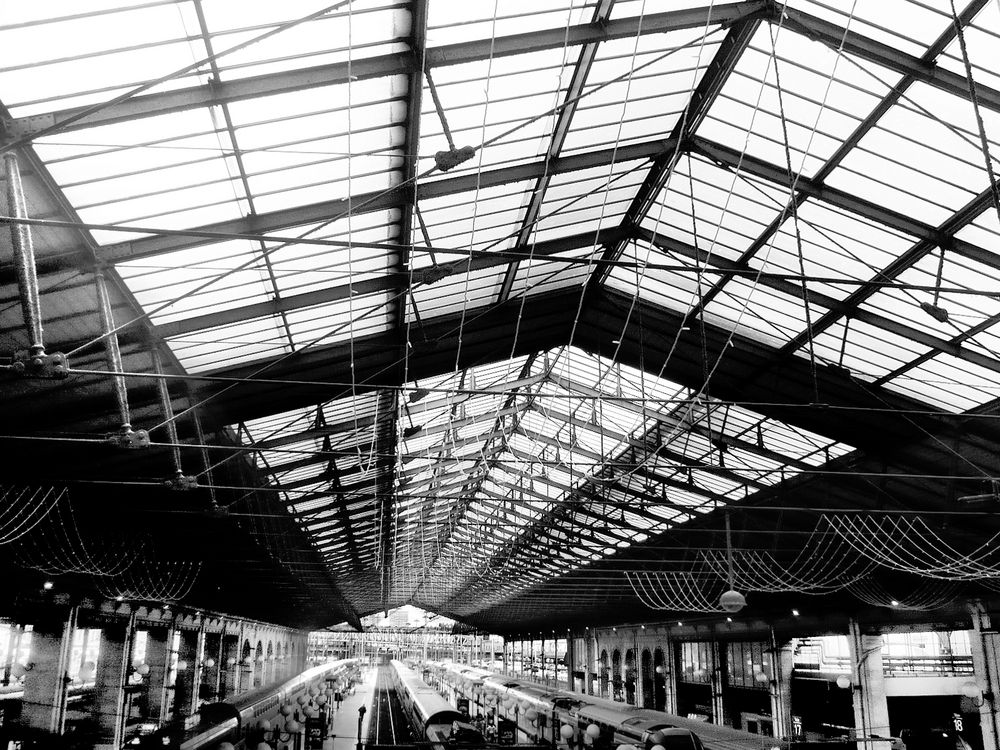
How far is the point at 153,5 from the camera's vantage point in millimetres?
7008

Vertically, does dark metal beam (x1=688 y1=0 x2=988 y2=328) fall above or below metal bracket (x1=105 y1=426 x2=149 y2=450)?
above

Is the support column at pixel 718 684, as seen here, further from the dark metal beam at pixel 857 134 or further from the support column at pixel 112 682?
the dark metal beam at pixel 857 134

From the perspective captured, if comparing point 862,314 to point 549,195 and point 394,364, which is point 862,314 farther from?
point 394,364

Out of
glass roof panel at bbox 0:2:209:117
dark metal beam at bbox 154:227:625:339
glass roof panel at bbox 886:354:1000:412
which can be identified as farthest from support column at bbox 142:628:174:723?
glass roof panel at bbox 886:354:1000:412

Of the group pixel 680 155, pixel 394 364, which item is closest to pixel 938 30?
pixel 680 155

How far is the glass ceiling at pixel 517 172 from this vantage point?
7.90 meters

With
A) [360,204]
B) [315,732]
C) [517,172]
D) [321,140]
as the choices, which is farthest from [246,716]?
[321,140]

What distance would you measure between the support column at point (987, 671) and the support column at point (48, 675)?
21465 millimetres

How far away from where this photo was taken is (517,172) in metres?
11.6

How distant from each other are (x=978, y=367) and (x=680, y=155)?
21.9 ft

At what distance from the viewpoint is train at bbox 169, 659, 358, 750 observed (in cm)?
1403

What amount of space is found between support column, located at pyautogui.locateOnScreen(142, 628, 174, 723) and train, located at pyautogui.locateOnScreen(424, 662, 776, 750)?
497 inches

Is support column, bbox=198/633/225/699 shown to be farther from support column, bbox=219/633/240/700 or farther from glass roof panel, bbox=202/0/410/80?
glass roof panel, bbox=202/0/410/80

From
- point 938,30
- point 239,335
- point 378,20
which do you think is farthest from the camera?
point 239,335
